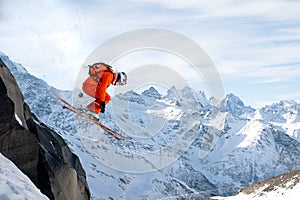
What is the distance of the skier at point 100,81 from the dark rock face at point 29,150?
362cm

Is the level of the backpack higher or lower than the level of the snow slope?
higher

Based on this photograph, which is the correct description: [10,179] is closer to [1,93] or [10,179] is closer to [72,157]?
[1,93]

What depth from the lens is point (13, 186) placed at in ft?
44.4

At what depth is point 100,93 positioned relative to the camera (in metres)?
Result: 23.9

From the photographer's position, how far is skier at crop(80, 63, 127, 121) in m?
23.6

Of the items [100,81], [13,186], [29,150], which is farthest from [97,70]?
[13,186]

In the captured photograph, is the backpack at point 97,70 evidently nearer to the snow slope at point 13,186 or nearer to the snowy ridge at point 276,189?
the snow slope at point 13,186

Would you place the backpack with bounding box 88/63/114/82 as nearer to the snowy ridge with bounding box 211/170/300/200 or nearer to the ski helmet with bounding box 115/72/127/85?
the ski helmet with bounding box 115/72/127/85

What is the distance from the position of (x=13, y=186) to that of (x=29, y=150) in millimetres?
7880

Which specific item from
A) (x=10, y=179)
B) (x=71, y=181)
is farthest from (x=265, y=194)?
(x=10, y=179)

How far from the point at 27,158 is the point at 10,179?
23.3 feet

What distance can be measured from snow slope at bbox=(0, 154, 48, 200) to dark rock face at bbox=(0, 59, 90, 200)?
4.56 metres

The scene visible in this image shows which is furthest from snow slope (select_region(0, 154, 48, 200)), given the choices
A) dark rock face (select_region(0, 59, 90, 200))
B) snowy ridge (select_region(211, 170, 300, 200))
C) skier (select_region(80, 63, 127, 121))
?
snowy ridge (select_region(211, 170, 300, 200))

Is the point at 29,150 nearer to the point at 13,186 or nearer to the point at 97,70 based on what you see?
the point at 97,70
